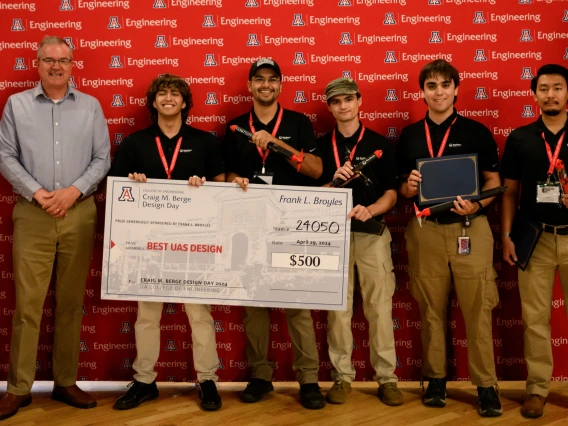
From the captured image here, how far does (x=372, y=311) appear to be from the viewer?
3.62 metres

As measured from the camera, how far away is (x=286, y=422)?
336 cm

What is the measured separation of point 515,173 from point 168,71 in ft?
7.40

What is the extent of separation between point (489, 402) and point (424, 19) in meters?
2.38

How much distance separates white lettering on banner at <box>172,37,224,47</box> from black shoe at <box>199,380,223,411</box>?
2121 millimetres

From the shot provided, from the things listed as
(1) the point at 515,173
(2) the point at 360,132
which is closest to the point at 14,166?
(2) the point at 360,132

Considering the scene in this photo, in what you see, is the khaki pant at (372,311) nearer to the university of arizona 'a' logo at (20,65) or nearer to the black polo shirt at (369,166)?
the black polo shirt at (369,166)

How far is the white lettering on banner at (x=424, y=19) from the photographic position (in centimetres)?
391

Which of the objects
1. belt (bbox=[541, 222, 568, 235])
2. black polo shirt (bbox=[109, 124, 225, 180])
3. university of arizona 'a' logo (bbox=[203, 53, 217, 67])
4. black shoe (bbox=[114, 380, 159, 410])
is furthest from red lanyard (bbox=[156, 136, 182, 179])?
belt (bbox=[541, 222, 568, 235])

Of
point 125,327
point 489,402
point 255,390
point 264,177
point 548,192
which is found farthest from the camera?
point 125,327

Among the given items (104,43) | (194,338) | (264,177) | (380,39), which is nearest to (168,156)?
(264,177)

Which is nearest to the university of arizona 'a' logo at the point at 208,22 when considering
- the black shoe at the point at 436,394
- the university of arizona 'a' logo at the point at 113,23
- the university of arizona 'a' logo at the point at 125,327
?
the university of arizona 'a' logo at the point at 113,23

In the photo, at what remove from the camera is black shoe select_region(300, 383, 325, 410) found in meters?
3.55

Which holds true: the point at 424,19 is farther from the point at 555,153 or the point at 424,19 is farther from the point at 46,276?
the point at 46,276

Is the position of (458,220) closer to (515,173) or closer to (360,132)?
(515,173)
